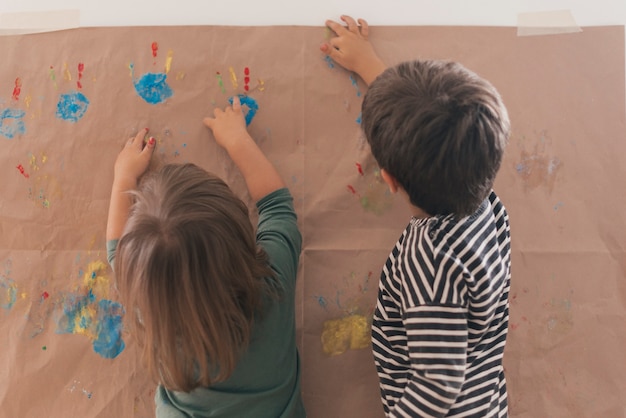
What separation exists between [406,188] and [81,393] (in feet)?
2.03

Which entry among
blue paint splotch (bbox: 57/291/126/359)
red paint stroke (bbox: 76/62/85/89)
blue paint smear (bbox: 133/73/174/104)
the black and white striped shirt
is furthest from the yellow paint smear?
red paint stroke (bbox: 76/62/85/89)

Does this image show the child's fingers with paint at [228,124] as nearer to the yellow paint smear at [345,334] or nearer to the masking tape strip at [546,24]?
the yellow paint smear at [345,334]

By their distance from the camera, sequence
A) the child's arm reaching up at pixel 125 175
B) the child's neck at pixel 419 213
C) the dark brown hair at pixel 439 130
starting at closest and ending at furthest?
the dark brown hair at pixel 439 130, the child's neck at pixel 419 213, the child's arm reaching up at pixel 125 175

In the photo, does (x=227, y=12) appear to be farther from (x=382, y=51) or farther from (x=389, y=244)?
(x=389, y=244)

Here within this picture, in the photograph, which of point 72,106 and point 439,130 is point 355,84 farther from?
point 72,106

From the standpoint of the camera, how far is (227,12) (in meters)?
0.83

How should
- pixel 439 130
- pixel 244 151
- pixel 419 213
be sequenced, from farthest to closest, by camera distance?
1. pixel 244 151
2. pixel 419 213
3. pixel 439 130

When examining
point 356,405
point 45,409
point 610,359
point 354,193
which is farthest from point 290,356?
point 610,359

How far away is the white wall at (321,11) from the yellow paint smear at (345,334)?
19.4 inches

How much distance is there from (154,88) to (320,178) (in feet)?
1.02

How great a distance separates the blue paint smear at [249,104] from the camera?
81 cm

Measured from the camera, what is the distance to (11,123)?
0.82 metres

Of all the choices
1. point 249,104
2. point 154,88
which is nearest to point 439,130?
point 249,104

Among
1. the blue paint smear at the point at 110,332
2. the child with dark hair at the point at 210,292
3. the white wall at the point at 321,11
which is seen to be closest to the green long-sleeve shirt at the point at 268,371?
the child with dark hair at the point at 210,292
